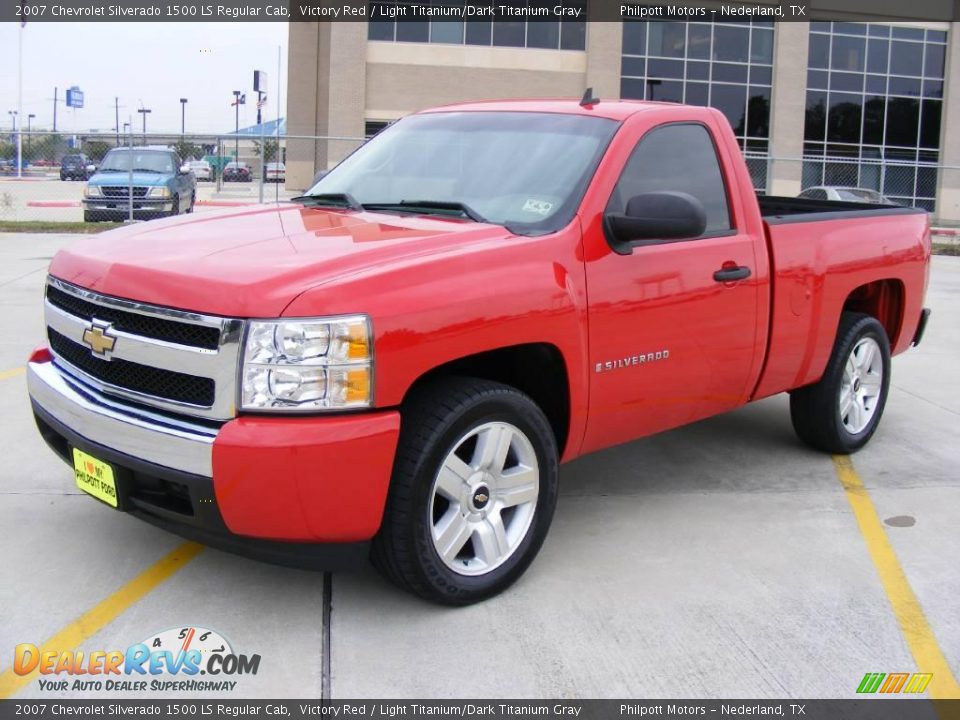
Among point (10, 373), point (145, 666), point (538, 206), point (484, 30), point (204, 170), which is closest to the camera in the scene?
point (145, 666)

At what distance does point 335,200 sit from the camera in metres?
4.96

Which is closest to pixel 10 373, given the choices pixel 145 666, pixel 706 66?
pixel 145 666

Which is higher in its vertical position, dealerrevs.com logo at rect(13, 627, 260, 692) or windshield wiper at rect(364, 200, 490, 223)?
windshield wiper at rect(364, 200, 490, 223)

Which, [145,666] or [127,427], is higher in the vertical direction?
[127,427]

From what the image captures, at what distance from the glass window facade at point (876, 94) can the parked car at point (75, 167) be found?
24861 millimetres

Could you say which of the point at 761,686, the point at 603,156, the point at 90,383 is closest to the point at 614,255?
the point at 603,156

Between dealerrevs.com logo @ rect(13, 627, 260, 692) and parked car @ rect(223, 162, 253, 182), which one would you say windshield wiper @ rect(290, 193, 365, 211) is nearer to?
dealerrevs.com logo @ rect(13, 627, 260, 692)

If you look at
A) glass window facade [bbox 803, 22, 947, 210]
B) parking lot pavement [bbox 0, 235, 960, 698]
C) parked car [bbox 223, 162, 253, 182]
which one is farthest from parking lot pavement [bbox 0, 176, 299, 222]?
glass window facade [bbox 803, 22, 947, 210]

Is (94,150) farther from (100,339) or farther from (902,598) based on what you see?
(902,598)

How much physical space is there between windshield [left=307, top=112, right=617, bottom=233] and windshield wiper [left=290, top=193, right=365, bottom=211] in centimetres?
3

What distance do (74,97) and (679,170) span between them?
237 feet

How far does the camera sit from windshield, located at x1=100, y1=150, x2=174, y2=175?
21.1 meters
